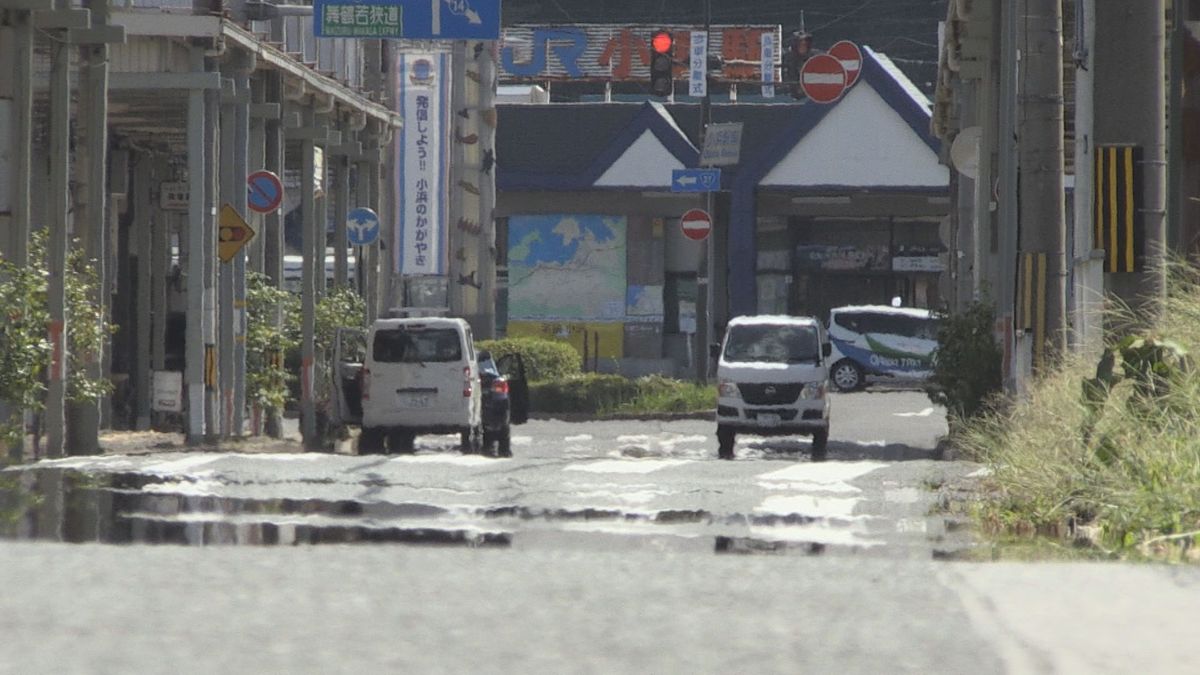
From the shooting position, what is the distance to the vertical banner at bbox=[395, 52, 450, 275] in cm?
3925

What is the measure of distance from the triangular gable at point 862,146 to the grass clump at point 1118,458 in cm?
4105

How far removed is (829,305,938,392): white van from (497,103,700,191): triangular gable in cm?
1234

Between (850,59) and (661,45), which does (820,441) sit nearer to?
(661,45)

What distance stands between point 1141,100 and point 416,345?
11.6m

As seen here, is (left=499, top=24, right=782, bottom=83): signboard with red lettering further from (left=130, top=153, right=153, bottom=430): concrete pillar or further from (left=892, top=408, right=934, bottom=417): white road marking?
(left=130, top=153, right=153, bottom=430): concrete pillar

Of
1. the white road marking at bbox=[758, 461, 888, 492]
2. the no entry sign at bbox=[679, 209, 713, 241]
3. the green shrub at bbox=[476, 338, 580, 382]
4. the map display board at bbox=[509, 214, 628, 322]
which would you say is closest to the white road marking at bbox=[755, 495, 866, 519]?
the white road marking at bbox=[758, 461, 888, 492]

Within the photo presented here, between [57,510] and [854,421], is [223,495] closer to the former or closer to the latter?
[57,510]

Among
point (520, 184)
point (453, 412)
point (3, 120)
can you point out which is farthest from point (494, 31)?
point (520, 184)

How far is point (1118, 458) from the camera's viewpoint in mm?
12273

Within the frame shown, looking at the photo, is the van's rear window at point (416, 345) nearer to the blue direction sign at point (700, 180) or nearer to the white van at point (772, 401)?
the white van at point (772, 401)

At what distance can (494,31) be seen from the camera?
1188 inches

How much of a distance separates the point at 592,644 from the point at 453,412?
18574mm

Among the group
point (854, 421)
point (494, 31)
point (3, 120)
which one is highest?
point (494, 31)

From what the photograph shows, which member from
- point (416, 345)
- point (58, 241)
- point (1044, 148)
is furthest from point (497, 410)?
point (1044, 148)
